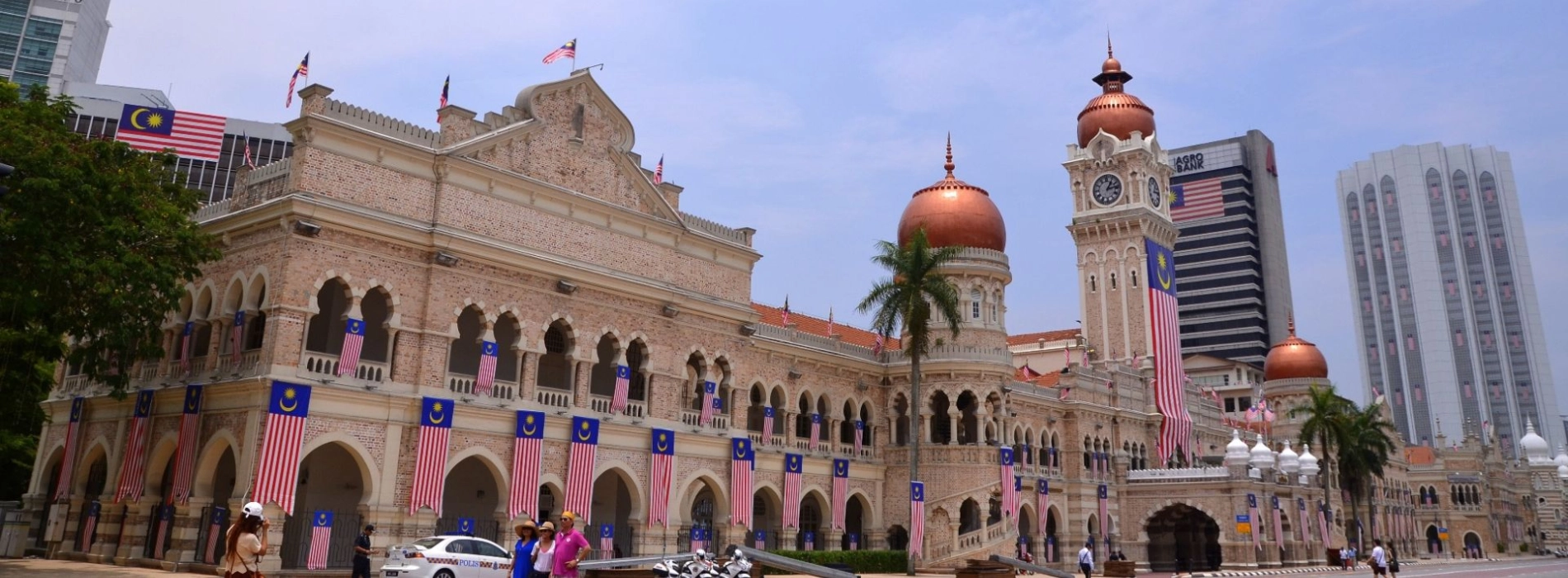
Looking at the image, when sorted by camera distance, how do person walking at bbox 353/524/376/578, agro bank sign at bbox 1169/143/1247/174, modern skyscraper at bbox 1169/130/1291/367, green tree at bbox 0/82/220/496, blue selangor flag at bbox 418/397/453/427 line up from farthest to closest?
agro bank sign at bbox 1169/143/1247/174, modern skyscraper at bbox 1169/130/1291/367, blue selangor flag at bbox 418/397/453/427, green tree at bbox 0/82/220/496, person walking at bbox 353/524/376/578

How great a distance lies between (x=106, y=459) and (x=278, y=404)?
7398 mm

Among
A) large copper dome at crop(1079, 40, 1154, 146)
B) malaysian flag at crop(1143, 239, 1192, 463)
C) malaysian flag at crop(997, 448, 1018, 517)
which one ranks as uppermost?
large copper dome at crop(1079, 40, 1154, 146)

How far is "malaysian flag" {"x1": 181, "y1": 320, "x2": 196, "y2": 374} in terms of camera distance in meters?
24.9

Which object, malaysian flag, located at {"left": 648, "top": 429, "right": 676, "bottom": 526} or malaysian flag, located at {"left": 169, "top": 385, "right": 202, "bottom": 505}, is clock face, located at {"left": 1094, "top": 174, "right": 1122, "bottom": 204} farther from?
malaysian flag, located at {"left": 169, "top": 385, "right": 202, "bottom": 505}

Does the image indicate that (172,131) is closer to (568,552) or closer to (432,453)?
(432,453)

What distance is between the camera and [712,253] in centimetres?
3341

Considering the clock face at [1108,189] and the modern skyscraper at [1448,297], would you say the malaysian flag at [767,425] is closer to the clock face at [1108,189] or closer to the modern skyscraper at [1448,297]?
the clock face at [1108,189]

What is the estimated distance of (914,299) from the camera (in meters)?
36.2

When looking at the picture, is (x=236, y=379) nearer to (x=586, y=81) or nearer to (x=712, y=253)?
(x=586, y=81)

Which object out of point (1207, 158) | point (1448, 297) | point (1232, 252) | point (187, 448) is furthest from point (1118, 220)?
point (1448, 297)

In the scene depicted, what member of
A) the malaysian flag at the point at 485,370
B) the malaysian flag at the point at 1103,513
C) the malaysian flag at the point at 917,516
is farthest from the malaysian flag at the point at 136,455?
the malaysian flag at the point at 1103,513

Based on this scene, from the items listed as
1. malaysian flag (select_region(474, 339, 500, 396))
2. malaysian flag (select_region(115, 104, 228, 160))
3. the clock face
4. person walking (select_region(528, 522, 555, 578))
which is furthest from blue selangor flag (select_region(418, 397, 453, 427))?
the clock face

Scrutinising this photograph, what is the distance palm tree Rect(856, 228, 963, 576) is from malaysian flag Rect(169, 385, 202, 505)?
66.8 feet

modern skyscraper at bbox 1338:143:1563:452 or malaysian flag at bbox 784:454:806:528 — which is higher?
modern skyscraper at bbox 1338:143:1563:452
